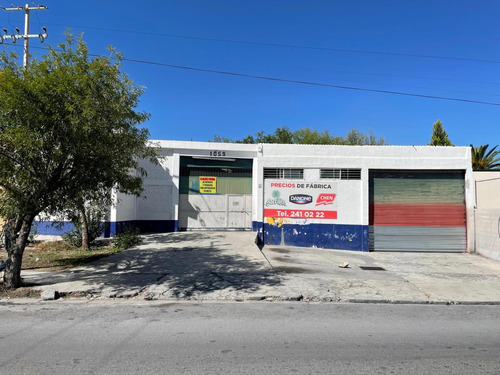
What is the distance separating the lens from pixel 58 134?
6996 mm

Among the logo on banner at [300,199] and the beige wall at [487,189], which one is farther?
the logo on banner at [300,199]

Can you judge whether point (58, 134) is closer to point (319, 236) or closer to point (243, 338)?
point (243, 338)

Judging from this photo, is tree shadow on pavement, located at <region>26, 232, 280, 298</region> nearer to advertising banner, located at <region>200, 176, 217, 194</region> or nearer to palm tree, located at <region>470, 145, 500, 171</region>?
advertising banner, located at <region>200, 176, 217, 194</region>

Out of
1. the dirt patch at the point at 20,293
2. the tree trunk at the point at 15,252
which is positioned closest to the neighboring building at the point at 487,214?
the dirt patch at the point at 20,293

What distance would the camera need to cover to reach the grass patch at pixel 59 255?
1037 centimetres

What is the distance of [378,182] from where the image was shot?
16.5m

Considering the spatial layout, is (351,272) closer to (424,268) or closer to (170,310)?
(424,268)

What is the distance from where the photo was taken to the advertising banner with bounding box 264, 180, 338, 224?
53.8 feet

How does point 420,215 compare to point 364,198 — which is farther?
point 420,215

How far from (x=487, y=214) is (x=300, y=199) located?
8042 mm

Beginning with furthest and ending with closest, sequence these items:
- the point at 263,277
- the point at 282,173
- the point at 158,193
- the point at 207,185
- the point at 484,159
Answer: the point at 484,159 → the point at 207,185 → the point at 158,193 → the point at 282,173 → the point at 263,277

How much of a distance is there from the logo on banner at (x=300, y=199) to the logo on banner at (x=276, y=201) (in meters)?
0.39

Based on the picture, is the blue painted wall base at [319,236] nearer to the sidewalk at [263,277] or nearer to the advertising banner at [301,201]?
the advertising banner at [301,201]

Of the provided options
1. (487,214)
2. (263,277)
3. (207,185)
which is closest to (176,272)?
(263,277)
